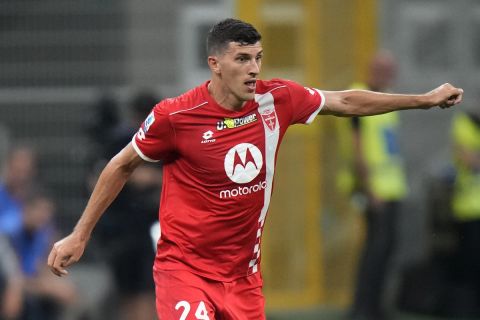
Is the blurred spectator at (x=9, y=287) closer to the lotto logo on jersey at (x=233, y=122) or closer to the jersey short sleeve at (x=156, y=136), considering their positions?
the jersey short sleeve at (x=156, y=136)

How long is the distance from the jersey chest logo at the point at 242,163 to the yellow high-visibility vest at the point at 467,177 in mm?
4688

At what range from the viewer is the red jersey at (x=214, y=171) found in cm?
671

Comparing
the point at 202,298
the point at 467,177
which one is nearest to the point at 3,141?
the point at 467,177

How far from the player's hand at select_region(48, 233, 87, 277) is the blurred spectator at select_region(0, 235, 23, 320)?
3933 mm

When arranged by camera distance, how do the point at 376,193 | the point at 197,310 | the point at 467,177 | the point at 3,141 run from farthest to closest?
the point at 3,141
the point at 467,177
the point at 376,193
the point at 197,310

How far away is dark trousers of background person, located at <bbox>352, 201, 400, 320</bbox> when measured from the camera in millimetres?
11031

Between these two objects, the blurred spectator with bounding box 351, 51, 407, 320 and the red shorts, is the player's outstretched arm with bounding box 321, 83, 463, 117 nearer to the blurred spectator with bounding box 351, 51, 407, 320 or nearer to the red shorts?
the red shorts

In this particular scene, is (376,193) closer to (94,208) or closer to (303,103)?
(303,103)

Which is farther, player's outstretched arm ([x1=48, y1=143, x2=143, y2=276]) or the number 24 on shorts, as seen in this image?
player's outstretched arm ([x1=48, y1=143, x2=143, y2=276])

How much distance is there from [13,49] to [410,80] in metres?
3.64

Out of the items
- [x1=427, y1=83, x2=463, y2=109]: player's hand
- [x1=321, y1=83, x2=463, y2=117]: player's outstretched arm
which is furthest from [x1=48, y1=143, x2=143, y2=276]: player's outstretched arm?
[x1=427, y1=83, x2=463, y2=109]: player's hand

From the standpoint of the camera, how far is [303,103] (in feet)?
22.8

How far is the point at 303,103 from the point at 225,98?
1.42 feet

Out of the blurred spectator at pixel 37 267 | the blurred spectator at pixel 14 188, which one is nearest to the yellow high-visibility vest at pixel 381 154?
the blurred spectator at pixel 37 267
